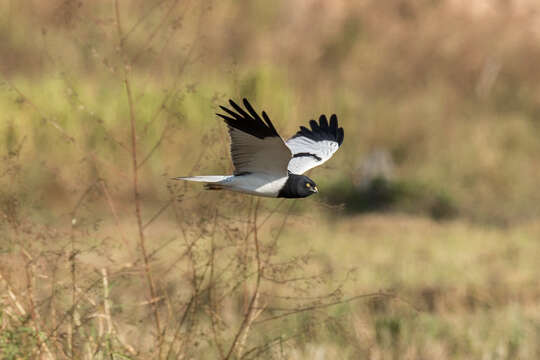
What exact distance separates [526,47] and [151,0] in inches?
178

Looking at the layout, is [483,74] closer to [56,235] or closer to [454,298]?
[454,298]

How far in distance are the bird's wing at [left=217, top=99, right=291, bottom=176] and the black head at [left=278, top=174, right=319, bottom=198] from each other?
4 centimetres

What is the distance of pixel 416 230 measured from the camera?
22.2ft

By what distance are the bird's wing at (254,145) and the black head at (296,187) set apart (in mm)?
42

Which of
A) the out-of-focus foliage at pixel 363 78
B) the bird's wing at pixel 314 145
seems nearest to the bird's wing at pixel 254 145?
the bird's wing at pixel 314 145

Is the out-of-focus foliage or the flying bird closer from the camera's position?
the flying bird

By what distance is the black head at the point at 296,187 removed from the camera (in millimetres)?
2416

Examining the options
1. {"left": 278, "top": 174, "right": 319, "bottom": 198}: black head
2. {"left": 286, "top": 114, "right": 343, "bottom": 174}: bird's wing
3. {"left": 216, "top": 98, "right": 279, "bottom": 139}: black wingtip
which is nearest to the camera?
{"left": 216, "top": 98, "right": 279, "bottom": 139}: black wingtip

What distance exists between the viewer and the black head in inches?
95.1

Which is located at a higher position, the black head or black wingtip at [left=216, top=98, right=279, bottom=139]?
black wingtip at [left=216, top=98, right=279, bottom=139]

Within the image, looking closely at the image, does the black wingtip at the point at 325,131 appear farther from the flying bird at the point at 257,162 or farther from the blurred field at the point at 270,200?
the flying bird at the point at 257,162

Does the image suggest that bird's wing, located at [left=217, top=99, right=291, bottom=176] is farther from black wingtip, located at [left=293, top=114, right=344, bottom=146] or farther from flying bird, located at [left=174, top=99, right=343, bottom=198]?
black wingtip, located at [left=293, top=114, right=344, bottom=146]

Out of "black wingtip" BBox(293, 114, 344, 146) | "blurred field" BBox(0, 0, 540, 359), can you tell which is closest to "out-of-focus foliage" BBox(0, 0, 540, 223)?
"blurred field" BBox(0, 0, 540, 359)

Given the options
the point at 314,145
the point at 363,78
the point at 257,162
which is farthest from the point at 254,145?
the point at 363,78
